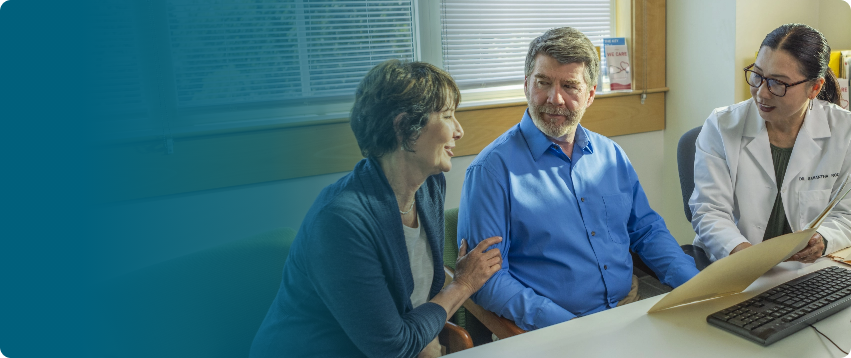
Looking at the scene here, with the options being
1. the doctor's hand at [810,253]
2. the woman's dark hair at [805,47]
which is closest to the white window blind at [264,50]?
the doctor's hand at [810,253]

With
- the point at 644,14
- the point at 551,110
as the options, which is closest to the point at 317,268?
the point at 551,110

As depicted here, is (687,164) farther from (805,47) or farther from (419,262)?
(419,262)

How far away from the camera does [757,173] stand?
5.47ft

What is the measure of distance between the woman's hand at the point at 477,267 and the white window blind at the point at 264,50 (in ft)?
1.35

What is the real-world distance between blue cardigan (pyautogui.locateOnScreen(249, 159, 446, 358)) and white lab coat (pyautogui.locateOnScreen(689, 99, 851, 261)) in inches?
40.3

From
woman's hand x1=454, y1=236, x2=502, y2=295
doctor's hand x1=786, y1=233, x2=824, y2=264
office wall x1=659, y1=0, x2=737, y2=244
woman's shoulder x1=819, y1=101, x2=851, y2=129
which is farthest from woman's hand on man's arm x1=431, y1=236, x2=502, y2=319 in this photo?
office wall x1=659, y1=0, x2=737, y2=244

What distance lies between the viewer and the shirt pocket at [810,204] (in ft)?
5.28

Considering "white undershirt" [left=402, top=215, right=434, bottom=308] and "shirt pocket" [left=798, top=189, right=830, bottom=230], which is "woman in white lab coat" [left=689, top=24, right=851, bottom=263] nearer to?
"shirt pocket" [left=798, top=189, right=830, bottom=230]

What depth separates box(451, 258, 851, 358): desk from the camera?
895 millimetres

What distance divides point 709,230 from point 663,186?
114 centimetres

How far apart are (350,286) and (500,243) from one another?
60 centimetres

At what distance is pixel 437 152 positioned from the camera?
96 cm

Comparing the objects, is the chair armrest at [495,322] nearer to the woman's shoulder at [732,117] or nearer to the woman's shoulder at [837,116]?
the woman's shoulder at [732,117]

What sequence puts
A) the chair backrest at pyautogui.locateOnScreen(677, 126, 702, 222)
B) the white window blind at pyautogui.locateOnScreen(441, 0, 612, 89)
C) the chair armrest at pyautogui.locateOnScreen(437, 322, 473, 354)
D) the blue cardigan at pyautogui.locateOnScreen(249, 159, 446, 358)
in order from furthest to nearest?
the white window blind at pyautogui.locateOnScreen(441, 0, 612, 89) → the chair backrest at pyautogui.locateOnScreen(677, 126, 702, 222) → the chair armrest at pyautogui.locateOnScreen(437, 322, 473, 354) → the blue cardigan at pyautogui.locateOnScreen(249, 159, 446, 358)
